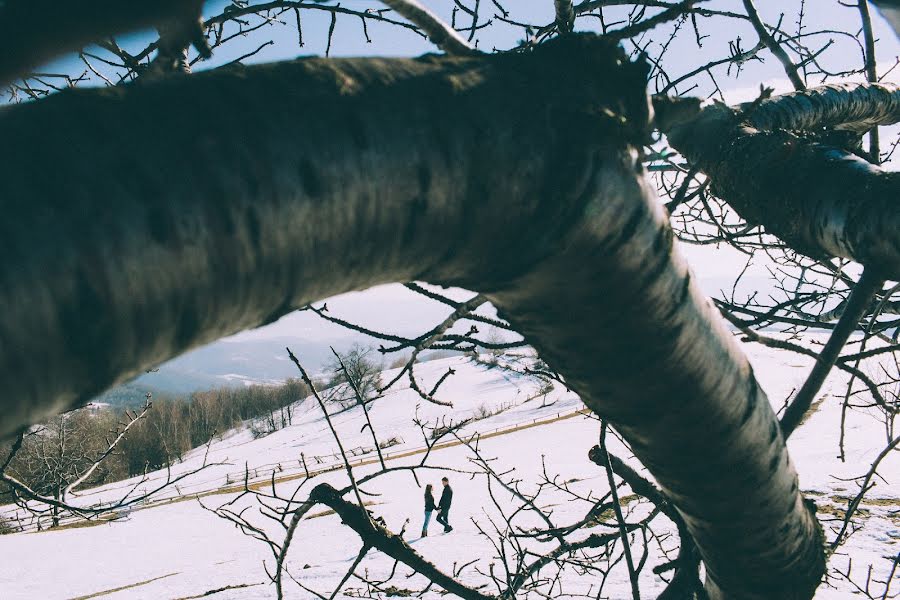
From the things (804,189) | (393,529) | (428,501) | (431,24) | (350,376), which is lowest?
(393,529)

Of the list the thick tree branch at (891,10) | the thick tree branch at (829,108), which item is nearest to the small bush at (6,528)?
the thick tree branch at (829,108)

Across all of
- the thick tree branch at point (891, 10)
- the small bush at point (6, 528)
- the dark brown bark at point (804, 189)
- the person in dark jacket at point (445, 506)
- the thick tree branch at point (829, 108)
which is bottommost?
the small bush at point (6, 528)

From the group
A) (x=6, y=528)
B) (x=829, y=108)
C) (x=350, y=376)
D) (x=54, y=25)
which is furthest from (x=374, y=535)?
(x=6, y=528)

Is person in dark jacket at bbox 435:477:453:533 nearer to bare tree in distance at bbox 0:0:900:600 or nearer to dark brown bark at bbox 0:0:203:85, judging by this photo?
bare tree in distance at bbox 0:0:900:600

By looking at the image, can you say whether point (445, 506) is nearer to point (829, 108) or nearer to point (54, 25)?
point (829, 108)

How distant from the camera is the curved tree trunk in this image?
1.51ft

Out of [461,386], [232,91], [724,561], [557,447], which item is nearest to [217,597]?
[724,561]

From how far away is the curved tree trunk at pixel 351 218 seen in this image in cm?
46

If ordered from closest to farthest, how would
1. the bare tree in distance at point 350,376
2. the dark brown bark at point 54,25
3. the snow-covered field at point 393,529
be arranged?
the dark brown bark at point 54,25
the bare tree in distance at point 350,376
the snow-covered field at point 393,529

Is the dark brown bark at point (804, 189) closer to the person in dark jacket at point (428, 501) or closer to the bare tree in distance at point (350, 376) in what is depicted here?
the bare tree in distance at point (350, 376)

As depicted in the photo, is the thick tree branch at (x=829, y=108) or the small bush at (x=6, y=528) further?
the small bush at (x=6, y=528)

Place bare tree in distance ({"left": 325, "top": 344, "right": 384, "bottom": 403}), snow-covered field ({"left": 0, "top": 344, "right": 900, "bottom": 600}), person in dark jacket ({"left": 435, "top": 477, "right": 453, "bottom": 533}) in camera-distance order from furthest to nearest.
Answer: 1. person in dark jacket ({"left": 435, "top": 477, "right": 453, "bottom": 533})
2. snow-covered field ({"left": 0, "top": 344, "right": 900, "bottom": 600})
3. bare tree in distance ({"left": 325, "top": 344, "right": 384, "bottom": 403})

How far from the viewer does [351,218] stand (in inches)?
23.8

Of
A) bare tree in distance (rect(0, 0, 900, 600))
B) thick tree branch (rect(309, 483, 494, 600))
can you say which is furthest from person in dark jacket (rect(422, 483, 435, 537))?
bare tree in distance (rect(0, 0, 900, 600))
